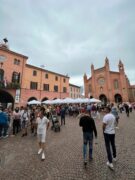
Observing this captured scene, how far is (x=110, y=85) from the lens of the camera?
40.3 metres

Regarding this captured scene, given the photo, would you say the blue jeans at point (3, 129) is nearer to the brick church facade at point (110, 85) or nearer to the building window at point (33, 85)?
the building window at point (33, 85)

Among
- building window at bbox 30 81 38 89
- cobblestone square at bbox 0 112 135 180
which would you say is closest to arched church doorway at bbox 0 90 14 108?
building window at bbox 30 81 38 89

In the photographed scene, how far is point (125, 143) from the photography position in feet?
19.4

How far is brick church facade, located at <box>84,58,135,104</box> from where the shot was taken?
3900cm

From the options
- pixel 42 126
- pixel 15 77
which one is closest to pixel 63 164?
pixel 42 126

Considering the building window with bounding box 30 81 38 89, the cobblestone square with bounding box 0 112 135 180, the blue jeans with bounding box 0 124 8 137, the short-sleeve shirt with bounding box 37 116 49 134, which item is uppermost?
the building window with bounding box 30 81 38 89

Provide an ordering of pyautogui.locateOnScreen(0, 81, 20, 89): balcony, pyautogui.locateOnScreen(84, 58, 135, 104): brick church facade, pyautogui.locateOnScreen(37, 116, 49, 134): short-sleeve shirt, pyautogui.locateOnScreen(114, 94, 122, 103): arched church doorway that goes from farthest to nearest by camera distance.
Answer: pyautogui.locateOnScreen(114, 94, 122, 103): arched church doorway, pyautogui.locateOnScreen(84, 58, 135, 104): brick church facade, pyautogui.locateOnScreen(0, 81, 20, 89): balcony, pyautogui.locateOnScreen(37, 116, 49, 134): short-sleeve shirt

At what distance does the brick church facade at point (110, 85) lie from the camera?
128ft

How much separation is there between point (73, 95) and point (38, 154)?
50372 mm

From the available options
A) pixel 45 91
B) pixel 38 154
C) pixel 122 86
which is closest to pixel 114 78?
pixel 122 86

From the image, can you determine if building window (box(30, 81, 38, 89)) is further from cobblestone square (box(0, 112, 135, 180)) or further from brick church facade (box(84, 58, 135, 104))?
cobblestone square (box(0, 112, 135, 180))

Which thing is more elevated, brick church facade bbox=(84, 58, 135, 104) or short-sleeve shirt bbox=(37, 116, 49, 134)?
brick church facade bbox=(84, 58, 135, 104)

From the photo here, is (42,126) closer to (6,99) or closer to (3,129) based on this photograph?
(3,129)

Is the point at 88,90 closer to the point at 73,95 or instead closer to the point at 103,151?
the point at 73,95
